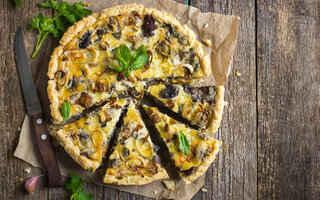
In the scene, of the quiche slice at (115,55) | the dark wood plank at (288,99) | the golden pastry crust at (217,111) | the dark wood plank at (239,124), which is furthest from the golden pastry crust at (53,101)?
the dark wood plank at (288,99)

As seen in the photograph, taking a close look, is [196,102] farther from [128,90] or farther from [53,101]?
[53,101]

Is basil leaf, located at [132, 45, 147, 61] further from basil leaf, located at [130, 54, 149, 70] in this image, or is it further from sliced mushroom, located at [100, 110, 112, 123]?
sliced mushroom, located at [100, 110, 112, 123]

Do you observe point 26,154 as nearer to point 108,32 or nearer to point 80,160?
point 80,160

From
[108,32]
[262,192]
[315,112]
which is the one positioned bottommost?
[262,192]

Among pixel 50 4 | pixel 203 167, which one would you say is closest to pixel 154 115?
pixel 203 167

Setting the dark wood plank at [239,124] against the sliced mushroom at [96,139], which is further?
the dark wood plank at [239,124]

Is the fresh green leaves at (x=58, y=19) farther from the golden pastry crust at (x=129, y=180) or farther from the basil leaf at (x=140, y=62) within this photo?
the golden pastry crust at (x=129, y=180)

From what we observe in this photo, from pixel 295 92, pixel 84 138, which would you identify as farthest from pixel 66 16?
pixel 295 92
